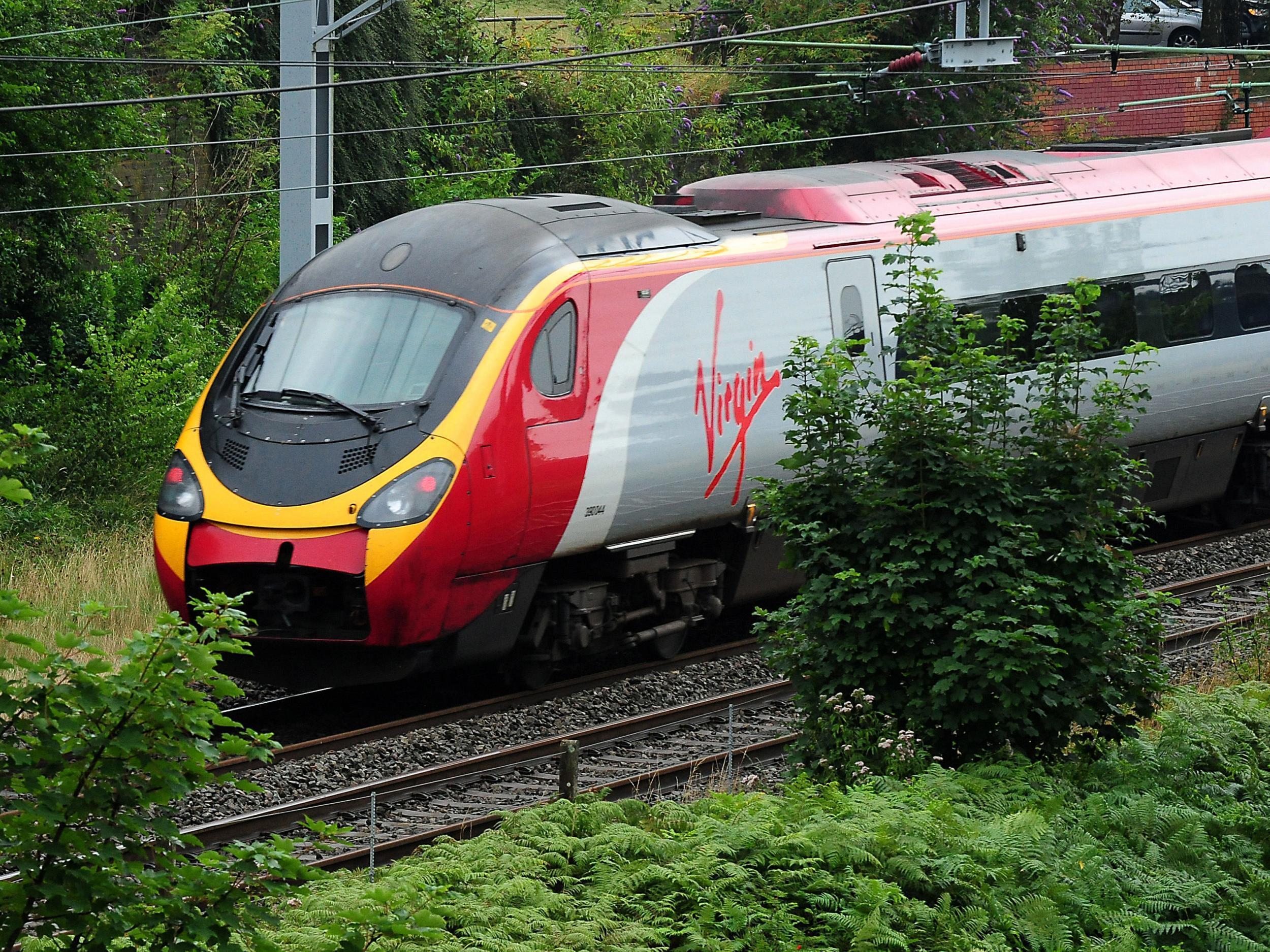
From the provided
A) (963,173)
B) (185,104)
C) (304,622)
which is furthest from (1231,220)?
(185,104)

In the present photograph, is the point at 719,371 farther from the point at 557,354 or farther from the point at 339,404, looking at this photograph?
the point at 339,404

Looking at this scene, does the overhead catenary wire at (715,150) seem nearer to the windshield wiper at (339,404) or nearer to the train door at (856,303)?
the train door at (856,303)

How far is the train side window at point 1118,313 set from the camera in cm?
1378

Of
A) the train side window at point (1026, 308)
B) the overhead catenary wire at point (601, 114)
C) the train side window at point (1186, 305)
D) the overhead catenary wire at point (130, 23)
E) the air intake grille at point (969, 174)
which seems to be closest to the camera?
the train side window at point (1026, 308)

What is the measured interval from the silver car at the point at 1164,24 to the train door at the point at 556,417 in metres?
34.2

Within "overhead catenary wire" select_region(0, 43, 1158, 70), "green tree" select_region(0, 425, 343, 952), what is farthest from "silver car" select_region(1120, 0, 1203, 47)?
"green tree" select_region(0, 425, 343, 952)

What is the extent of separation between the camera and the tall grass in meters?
11.4

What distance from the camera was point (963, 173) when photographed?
13.6 metres

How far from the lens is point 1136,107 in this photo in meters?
31.5

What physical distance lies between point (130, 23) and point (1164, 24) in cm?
3158

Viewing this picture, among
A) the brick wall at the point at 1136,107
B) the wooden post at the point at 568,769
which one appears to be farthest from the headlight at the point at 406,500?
the brick wall at the point at 1136,107

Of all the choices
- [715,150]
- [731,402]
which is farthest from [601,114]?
[731,402]

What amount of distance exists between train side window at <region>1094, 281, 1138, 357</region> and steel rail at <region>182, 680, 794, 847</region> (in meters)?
5.17

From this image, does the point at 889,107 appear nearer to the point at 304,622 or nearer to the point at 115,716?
the point at 304,622
